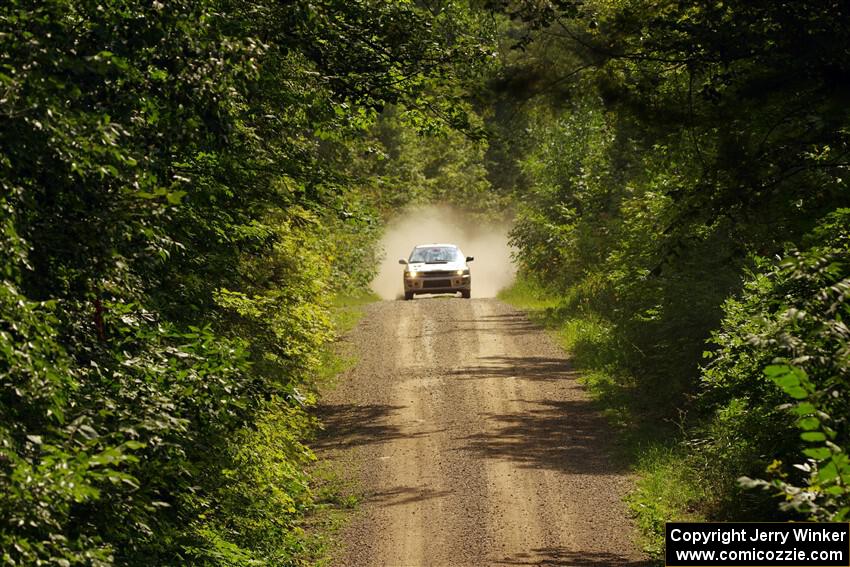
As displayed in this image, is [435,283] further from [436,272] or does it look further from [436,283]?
[436,272]

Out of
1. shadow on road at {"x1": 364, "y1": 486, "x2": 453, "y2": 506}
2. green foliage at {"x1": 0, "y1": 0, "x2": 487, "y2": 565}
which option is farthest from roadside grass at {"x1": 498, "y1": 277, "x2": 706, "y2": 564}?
green foliage at {"x1": 0, "y1": 0, "x2": 487, "y2": 565}

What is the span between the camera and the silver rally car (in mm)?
35562

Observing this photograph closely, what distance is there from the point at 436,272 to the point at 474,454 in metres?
19.1

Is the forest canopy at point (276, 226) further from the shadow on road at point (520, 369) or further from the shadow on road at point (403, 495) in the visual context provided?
the shadow on road at point (520, 369)

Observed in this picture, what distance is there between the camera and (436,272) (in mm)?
35500

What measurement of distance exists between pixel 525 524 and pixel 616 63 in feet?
20.5

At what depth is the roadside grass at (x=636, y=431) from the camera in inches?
521

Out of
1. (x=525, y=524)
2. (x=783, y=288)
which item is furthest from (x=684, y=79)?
(x=525, y=524)

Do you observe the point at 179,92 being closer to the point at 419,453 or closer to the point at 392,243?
the point at 419,453

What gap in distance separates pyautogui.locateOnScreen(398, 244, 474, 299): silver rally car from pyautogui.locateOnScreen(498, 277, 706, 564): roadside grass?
563 centimetres

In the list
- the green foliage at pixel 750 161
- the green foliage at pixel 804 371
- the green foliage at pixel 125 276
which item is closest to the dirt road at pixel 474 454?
the green foliage at pixel 750 161

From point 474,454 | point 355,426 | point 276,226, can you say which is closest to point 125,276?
point 276,226

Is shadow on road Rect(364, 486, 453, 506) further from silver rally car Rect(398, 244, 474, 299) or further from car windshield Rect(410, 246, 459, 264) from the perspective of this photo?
car windshield Rect(410, 246, 459, 264)

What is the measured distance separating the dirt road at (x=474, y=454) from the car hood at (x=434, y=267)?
25.7 ft
